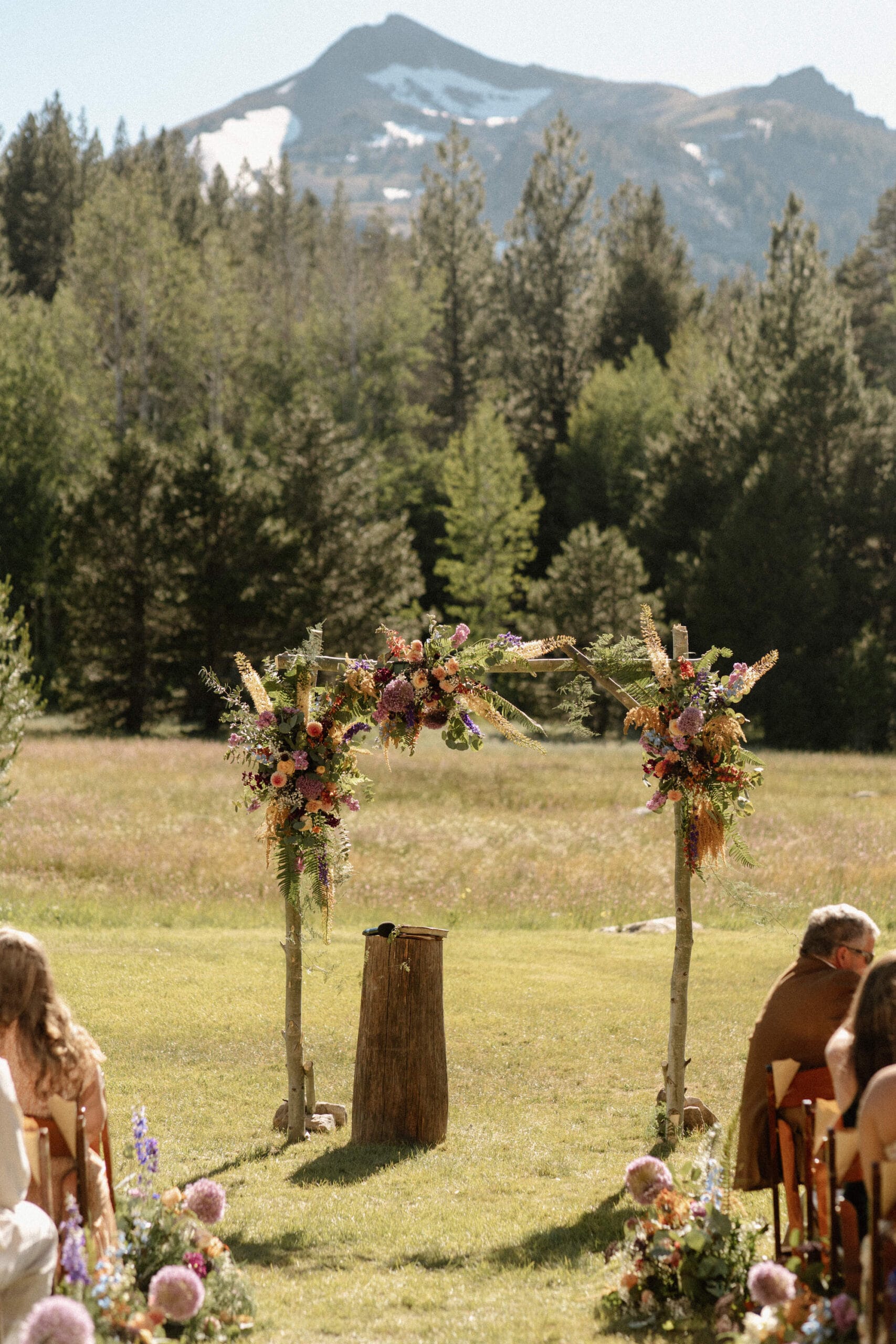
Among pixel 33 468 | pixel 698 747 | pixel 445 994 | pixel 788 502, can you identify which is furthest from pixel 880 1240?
pixel 33 468

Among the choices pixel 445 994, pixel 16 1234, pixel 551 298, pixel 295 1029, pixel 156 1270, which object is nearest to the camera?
pixel 16 1234

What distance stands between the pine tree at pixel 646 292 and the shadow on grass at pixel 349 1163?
52730mm

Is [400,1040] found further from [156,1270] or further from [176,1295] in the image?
[176,1295]

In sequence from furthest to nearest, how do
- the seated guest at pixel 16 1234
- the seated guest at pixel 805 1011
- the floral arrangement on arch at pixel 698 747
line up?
the floral arrangement on arch at pixel 698 747, the seated guest at pixel 805 1011, the seated guest at pixel 16 1234

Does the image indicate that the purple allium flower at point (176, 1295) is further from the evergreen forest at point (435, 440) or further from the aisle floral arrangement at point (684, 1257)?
the evergreen forest at point (435, 440)

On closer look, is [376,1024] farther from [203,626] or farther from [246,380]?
[246,380]

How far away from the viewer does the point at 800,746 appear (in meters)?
41.9

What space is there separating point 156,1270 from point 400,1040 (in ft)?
10.7

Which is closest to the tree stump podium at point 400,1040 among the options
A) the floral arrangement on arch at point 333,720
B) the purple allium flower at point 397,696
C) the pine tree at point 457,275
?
the floral arrangement on arch at point 333,720

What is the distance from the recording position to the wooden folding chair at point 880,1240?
437 cm

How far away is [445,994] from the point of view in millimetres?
13102

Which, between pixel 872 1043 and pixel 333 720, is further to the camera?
pixel 333 720

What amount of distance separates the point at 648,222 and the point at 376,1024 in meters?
59.5

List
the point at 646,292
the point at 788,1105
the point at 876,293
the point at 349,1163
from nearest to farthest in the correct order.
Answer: the point at 788,1105 → the point at 349,1163 → the point at 646,292 → the point at 876,293
